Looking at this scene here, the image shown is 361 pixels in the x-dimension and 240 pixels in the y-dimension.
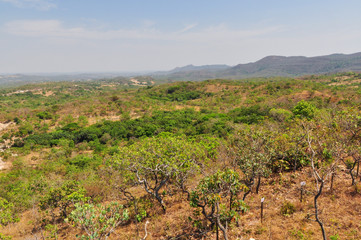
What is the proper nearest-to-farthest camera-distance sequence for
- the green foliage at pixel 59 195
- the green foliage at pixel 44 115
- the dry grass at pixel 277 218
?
the dry grass at pixel 277 218 → the green foliage at pixel 59 195 → the green foliage at pixel 44 115

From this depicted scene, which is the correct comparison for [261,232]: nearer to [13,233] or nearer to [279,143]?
[279,143]

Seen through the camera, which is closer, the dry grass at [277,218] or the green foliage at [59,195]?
the dry grass at [277,218]

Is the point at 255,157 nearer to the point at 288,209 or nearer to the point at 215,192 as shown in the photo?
the point at 288,209

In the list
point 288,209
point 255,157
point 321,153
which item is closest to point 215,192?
point 255,157

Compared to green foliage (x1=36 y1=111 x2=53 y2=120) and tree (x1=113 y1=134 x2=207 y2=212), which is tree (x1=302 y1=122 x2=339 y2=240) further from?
green foliage (x1=36 y1=111 x2=53 y2=120)

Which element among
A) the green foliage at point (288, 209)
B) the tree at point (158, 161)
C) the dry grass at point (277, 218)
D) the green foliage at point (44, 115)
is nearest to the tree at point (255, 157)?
the dry grass at point (277, 218)

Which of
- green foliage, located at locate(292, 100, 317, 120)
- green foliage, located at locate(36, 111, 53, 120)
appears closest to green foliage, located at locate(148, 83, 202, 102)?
green foliage, located at locate(36, 111, 53, 120)

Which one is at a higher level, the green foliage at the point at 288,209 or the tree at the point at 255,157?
the tree at the point at 255,157

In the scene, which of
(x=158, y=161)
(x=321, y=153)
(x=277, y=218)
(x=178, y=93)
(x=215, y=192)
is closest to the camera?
(x=215, y=192)

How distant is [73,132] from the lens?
40.2 m

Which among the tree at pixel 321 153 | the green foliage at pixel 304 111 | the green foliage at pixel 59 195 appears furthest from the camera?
the green foliage at pixel 304 111

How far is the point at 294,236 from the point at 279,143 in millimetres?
5500

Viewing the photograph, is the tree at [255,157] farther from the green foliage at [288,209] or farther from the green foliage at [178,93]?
the green foliage at [178,93]

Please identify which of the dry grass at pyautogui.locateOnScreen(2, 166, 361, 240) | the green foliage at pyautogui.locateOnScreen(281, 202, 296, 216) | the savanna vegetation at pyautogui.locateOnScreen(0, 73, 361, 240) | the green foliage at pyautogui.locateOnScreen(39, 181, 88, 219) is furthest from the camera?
the green foliage at pyautogui.locateOnScreen(39, 181, 88, 219)
